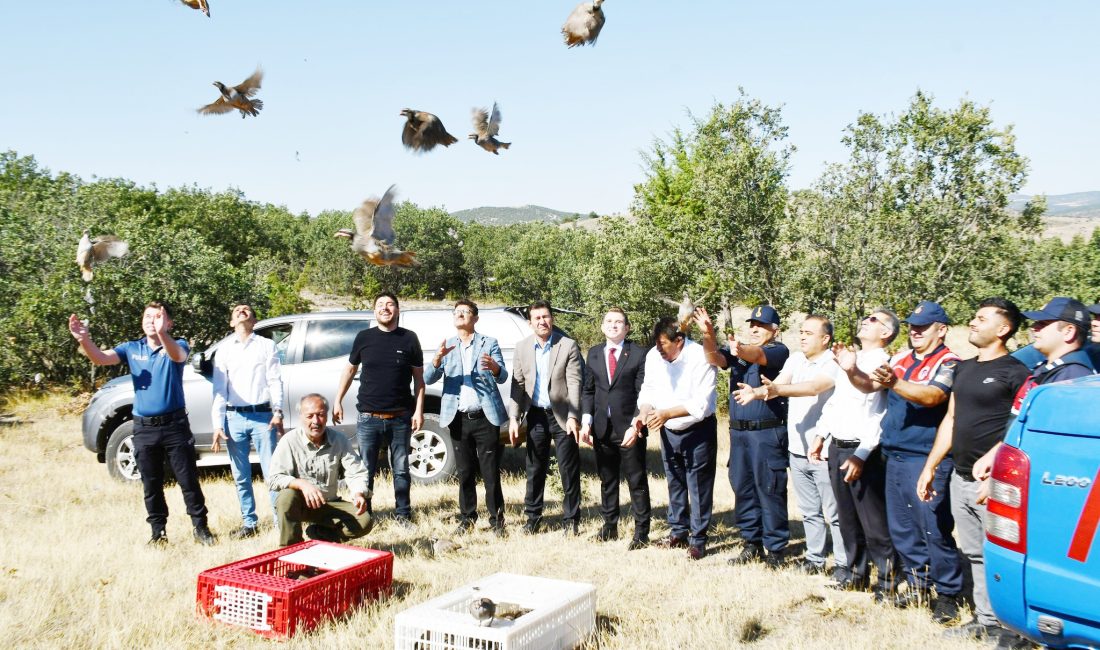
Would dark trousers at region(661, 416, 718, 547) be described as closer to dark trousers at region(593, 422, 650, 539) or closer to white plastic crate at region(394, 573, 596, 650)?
dark trousers at region(593, 422, 650, 539)

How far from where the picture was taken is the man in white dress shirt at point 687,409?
20.0 ft

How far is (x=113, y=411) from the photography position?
8.58 meters

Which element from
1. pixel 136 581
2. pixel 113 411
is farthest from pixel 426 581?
pixel 113 411

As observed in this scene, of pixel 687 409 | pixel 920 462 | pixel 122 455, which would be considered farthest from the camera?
pixel 122 455

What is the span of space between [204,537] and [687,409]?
3967 millimetres

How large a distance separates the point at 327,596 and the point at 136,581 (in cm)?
163

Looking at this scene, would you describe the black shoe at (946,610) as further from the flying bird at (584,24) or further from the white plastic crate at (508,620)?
the flying bird at (584,24)

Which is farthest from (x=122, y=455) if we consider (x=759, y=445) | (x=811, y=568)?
(x=811, y=568)

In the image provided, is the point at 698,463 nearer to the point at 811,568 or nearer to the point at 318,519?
the point at 811,568

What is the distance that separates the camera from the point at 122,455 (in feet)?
28.5

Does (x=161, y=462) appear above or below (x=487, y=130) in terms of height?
below

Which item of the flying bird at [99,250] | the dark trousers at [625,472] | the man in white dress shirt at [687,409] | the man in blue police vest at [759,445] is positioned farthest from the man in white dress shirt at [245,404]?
the man in blue police vest at [759,445]

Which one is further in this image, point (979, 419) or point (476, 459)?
point (476, 459)

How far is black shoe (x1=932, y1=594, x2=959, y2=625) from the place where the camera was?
4.64m
